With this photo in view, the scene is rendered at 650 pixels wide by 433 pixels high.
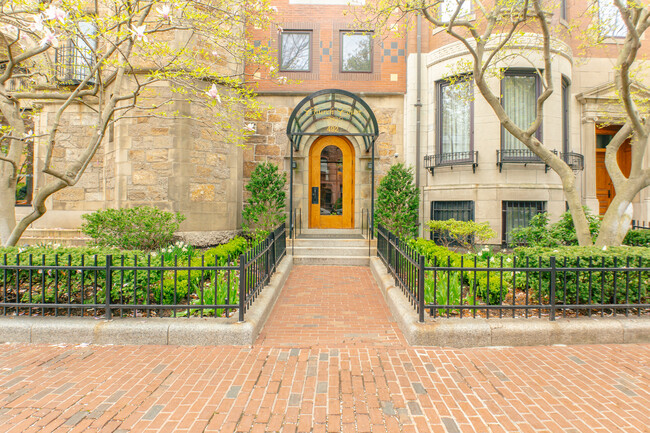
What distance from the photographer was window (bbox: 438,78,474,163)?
9391mm

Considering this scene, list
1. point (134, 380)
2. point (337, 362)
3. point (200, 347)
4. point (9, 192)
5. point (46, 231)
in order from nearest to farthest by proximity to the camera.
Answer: point (134, 380) < point (337, 362) < point (200, 347) < point (9, 192) < point (46, 231)

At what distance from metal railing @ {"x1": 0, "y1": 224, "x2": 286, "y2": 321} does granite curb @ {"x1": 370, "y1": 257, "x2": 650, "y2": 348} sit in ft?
7.22

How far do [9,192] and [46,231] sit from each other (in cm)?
421

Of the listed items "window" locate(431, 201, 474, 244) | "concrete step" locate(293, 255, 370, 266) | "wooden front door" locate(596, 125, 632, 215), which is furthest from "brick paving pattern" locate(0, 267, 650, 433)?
"wooden front door" locate(596, 125, 632, 215)

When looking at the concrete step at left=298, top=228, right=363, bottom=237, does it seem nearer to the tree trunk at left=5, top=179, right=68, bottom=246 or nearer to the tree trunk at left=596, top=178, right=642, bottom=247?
the tree trunk at left=596, top=178, right=642, bottom=247

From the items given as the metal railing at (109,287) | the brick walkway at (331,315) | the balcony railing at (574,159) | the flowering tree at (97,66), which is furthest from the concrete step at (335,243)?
the balcony railing at (574,159)

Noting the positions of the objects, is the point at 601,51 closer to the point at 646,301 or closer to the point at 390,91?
the point at 390,91

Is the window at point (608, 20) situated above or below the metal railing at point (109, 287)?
above

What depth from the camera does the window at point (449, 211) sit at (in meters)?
9.16

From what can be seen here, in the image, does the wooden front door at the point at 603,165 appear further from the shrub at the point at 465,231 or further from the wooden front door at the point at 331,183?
the wooden front door at the point at 331,183

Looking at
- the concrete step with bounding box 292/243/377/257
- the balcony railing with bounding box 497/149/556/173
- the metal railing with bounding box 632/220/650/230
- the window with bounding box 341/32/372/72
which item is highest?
the window with bounding box 341/32/372/72

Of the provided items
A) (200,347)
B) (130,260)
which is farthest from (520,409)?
(130,260)

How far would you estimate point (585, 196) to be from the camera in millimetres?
9953

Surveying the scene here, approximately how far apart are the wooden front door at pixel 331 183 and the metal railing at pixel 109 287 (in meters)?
6.53
